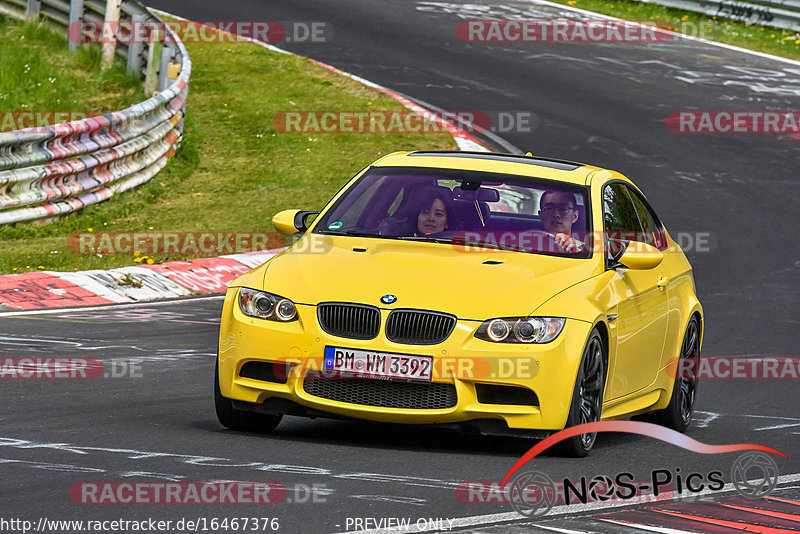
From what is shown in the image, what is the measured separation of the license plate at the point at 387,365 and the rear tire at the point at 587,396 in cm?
79

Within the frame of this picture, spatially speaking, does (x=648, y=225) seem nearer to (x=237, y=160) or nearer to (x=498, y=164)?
(x=498, y=164)

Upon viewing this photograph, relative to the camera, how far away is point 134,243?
15398 mm

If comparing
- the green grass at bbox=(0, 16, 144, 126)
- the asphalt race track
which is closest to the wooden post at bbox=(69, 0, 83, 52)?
the green grass at bbox=(0, 16, 144, 126)

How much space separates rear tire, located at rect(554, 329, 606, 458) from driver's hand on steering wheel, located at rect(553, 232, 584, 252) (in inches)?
27.3

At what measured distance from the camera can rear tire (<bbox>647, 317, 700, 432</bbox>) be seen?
9.34m

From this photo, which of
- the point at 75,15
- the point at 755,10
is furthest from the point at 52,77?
the point at 755,10

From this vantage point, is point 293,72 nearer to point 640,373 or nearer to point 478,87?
point 478,87

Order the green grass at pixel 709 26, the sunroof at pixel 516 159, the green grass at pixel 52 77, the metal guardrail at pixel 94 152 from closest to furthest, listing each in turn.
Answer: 1. the sunroof at pixel 516 159
2. the metal guardrail at pixel 94 152
3. the green grass at pixel 52 77
4. the green grass at pixel 709 26

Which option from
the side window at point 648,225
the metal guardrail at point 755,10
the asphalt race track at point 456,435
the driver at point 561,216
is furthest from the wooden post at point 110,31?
the driver at point 561,216

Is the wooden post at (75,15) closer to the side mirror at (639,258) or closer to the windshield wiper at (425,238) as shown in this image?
the windshield wiper at (425,238)

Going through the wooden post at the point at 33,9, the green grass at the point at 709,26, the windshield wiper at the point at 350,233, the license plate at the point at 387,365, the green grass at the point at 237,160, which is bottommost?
the green grass at the point at 237,160

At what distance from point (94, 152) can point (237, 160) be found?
13.3ft

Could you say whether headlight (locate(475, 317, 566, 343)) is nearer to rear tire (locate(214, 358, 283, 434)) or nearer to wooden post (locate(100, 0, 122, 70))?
rear tire (locate(214, 358, 283, 434))

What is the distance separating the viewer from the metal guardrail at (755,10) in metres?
29.1
